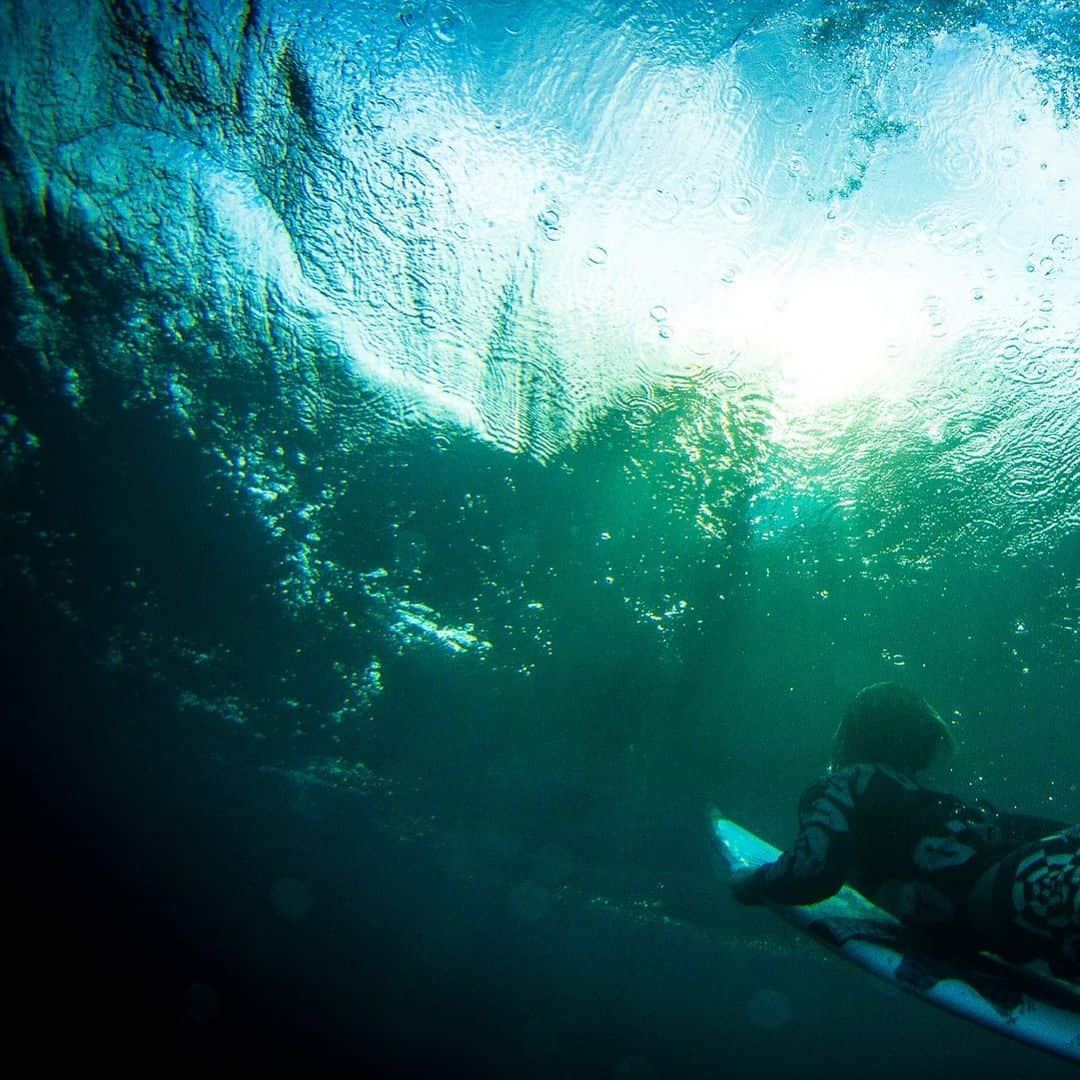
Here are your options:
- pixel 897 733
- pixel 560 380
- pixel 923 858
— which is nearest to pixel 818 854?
pixel 923 858

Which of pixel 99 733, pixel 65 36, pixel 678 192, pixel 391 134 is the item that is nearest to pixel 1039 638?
pixel 678 192

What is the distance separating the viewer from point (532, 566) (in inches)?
358

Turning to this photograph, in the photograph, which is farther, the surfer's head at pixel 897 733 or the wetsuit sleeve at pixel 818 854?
the surfer's head at pixel 897 733

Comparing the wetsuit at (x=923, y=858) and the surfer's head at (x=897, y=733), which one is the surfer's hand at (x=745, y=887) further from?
the surfer's head at (x=897, y=733)

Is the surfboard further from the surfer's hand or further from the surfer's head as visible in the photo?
the surfer's head

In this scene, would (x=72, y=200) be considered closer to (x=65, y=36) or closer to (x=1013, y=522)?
(x=65, y=36)

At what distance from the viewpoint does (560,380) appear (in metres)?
6.16

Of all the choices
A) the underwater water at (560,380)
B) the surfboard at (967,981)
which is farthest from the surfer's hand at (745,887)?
the underwater water at (560,380)

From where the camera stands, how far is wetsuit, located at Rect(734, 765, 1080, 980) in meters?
2.84

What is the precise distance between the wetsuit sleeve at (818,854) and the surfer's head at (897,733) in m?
0.60

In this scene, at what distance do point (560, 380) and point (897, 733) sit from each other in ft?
14.3

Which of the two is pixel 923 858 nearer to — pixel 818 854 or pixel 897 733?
pixel 818 854

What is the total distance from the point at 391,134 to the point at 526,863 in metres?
25.6

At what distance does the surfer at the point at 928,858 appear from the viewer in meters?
2.73
